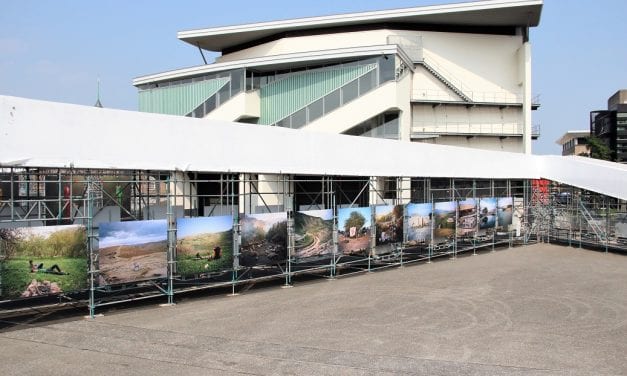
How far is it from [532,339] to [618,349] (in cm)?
136

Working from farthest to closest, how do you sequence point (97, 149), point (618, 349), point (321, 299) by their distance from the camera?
point (321, 299)
point (97, 149)
point (618, 349)

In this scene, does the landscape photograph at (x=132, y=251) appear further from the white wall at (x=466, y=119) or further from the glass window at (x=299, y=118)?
the white wall at (x=466, y=119)

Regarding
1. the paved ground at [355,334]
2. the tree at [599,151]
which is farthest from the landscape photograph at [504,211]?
the tree at [599,151]

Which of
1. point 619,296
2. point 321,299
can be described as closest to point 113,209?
point 321,299

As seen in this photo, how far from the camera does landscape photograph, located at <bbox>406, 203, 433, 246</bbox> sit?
18938 mm

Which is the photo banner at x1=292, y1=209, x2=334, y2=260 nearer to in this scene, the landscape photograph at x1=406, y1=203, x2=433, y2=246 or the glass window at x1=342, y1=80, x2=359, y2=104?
the landscape photograph at x1=406, y1=203, x2=433, y2=246

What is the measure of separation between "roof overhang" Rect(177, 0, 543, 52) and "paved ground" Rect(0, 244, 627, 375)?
26031 mm

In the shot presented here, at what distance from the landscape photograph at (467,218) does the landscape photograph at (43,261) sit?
49.8ft

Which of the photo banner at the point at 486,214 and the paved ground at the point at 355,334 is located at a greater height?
the photo banner at the point at 486,214

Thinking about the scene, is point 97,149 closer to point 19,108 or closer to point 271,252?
point 19,108

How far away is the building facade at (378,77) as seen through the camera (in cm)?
2901

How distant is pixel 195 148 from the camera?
1367 cm

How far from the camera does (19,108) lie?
10.5 m

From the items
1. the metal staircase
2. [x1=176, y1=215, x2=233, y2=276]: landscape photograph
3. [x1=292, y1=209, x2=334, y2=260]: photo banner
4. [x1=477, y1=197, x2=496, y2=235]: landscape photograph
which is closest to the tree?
the metal staircase
